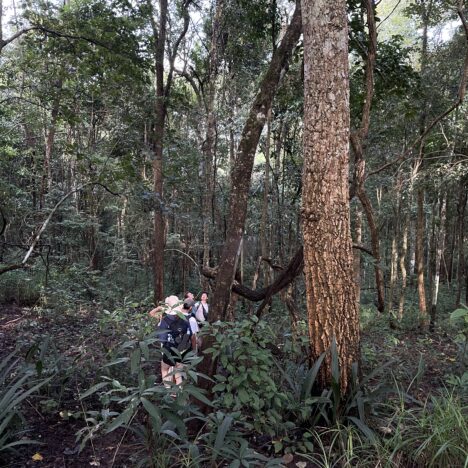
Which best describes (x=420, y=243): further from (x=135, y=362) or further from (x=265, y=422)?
(x=135, y=362)

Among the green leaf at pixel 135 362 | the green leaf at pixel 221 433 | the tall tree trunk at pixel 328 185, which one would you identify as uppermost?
the tall tree trunk at pixel 328 185

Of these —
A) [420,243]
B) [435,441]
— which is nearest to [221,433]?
[435,441]

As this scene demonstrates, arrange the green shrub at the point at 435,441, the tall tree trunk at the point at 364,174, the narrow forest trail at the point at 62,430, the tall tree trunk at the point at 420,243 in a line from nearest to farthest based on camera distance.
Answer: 1. the green shrub at the point at 435,441
2. the narrow forest trail at the point at 62,430
3. the tall tree trunk at the point at 364,174
4. the tall tree trunk at the point at 420,243

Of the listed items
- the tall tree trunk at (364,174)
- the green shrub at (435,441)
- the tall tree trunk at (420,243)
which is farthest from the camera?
the tall tree trunk at (420,243)

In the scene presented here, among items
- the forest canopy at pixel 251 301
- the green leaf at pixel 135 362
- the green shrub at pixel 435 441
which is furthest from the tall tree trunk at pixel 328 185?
the green leaf at pixel 135 362

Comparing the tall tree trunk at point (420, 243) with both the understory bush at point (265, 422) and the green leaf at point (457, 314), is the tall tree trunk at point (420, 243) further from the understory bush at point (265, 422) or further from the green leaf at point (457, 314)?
the green leaf at point (457, 314)

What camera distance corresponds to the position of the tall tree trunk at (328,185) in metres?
3.10

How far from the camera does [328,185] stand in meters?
3.13

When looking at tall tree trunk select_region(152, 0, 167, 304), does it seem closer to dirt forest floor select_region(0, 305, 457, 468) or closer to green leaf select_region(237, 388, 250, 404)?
dirt forest floor select_region(0, 305, 457, 468)

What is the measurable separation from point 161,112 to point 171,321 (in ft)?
17.1

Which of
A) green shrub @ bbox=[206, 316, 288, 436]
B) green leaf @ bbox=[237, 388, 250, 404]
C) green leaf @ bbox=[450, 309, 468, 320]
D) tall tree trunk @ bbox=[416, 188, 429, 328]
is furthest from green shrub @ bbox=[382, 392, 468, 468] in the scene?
tall tree trunk @ bbox=[416, 188, 429, 328]

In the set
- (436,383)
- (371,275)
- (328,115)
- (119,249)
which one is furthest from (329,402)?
(371,275)

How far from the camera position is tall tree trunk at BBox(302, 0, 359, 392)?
10.2 feet

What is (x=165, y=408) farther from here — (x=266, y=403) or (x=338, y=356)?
(x=338, y=356)
